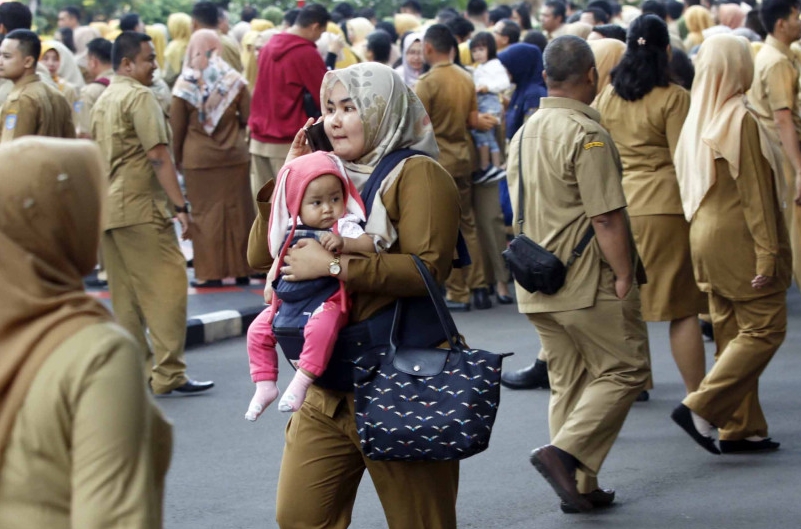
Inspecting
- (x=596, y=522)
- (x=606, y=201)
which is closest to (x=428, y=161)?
(x=606, y=201)

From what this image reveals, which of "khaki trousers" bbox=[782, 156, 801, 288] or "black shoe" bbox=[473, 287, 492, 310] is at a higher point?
"khaki trousers" bbox=[782, 156, 801, 288]

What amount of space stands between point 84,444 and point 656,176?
489cm

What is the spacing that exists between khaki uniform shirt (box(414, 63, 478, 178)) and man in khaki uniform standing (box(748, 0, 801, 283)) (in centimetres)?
234

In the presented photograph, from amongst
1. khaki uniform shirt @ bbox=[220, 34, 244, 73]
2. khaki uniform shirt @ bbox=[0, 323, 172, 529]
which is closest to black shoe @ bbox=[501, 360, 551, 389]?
khaki uniform shirt @ bbox=[0, 323, 172, 529]

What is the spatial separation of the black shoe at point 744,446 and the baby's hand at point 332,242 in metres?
3.37

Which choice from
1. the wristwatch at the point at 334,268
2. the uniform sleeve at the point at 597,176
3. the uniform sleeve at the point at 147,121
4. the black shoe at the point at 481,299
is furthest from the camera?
the black shoe at the point at 481,299

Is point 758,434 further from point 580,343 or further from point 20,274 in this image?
point 20,274

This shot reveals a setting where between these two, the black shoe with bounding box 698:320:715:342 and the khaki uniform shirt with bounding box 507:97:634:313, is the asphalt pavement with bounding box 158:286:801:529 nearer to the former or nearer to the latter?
the black shoe with bounding box 698:320:715:342

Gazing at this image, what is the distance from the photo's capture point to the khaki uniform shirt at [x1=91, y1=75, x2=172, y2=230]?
7.65 meters

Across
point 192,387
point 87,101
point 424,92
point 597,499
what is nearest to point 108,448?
point 597,499

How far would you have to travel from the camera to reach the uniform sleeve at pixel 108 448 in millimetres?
2285

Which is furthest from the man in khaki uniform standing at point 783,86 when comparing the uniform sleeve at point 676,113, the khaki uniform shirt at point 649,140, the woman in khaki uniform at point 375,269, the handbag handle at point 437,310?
the handbag handle at point 437,310

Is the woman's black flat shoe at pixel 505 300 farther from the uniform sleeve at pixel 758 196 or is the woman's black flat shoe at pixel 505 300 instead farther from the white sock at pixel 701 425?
the uniform sleeve at pixel 758 196

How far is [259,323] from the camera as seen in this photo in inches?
158
